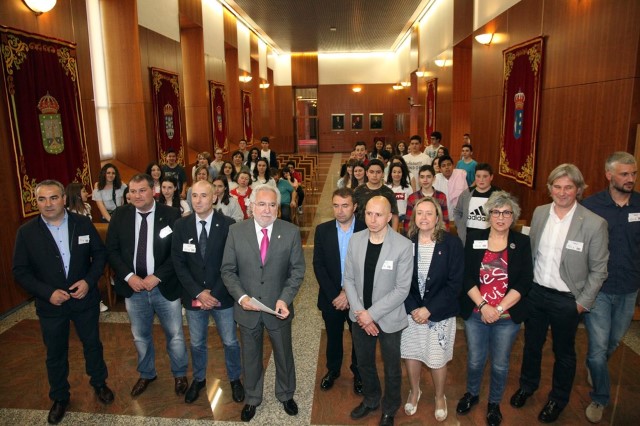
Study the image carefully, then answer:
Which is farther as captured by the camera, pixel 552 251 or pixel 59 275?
pixel 59 275

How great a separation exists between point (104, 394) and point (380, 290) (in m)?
2.29

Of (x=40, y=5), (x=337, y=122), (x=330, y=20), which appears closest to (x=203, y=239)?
(x=40, y=5)

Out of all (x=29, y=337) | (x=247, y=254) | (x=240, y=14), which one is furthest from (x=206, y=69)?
(x=247, y=254)

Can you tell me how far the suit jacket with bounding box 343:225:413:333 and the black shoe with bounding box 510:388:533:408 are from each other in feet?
3.70

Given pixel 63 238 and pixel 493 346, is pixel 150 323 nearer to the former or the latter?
pixel 63 238

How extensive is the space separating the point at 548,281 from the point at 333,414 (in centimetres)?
177

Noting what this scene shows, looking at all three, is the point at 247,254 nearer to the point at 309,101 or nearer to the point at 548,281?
the point at 548,281

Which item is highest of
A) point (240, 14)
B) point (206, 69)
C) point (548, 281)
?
point (240, 14)

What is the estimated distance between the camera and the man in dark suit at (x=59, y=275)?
308 cm

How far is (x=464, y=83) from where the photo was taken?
38.3ft

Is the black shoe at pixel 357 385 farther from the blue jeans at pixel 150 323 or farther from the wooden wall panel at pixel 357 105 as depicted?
the wooden wall panel at pixel 357 105

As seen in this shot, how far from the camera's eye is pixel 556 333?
9.97 ft

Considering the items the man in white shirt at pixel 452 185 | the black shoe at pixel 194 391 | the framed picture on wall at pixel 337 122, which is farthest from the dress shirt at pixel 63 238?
the framed picture on wall at pixel 337 122

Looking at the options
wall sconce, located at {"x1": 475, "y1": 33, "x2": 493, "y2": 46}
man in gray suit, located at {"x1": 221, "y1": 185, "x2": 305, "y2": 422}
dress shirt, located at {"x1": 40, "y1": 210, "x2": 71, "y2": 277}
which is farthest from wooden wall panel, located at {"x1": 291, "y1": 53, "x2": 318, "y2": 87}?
man in gray suit, located at {"x1": 221, "y1": 185, "x2": 305, "y2": 422}
